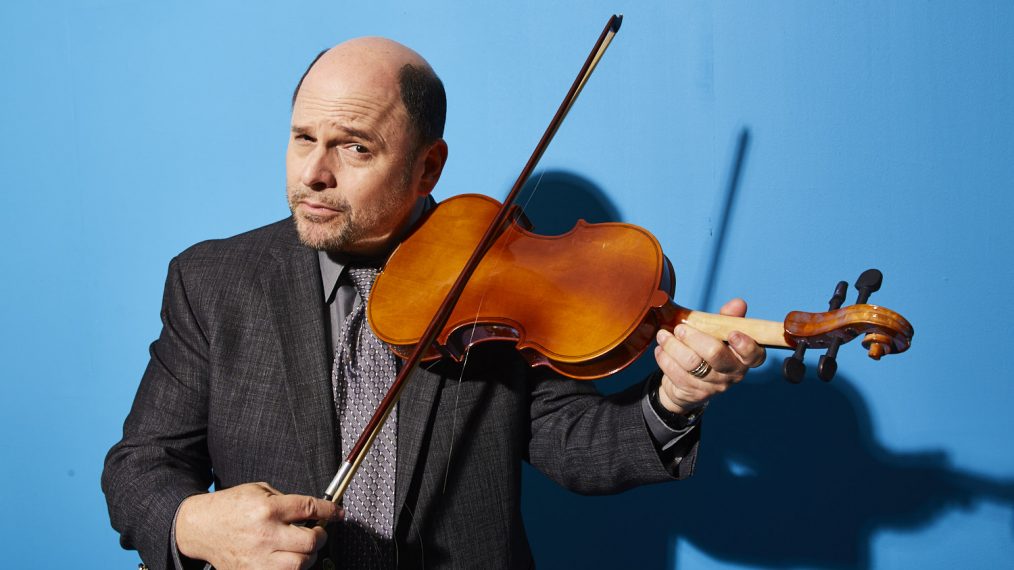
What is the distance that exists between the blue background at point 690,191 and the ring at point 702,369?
557 mm

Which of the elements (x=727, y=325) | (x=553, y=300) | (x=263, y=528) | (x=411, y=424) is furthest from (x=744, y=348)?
(x=263, y=528)

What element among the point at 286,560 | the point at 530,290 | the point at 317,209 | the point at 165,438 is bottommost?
the point at 286,560

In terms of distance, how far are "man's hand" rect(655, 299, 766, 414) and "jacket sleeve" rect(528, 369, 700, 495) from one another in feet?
0.43

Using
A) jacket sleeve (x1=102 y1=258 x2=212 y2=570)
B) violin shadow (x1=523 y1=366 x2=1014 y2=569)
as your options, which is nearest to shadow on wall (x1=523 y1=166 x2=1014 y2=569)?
violin shadow (x1=523 y1=366 x2=1014 y2=569)

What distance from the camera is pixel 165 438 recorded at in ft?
3.94

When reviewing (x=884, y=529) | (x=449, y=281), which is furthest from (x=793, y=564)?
(x=449, y=281)

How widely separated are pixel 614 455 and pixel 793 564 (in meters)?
0.61

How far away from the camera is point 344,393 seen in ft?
3.93

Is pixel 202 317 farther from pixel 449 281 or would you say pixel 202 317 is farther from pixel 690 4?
pixel 690 4

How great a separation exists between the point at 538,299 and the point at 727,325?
0.26 metres

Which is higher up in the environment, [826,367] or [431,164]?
[431,164]

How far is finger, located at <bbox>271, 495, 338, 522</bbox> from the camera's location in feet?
3.08

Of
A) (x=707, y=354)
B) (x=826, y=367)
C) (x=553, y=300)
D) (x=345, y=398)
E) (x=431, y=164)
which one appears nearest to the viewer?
(x=826, y=367)

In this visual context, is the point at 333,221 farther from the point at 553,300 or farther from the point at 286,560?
the point at 286,560
